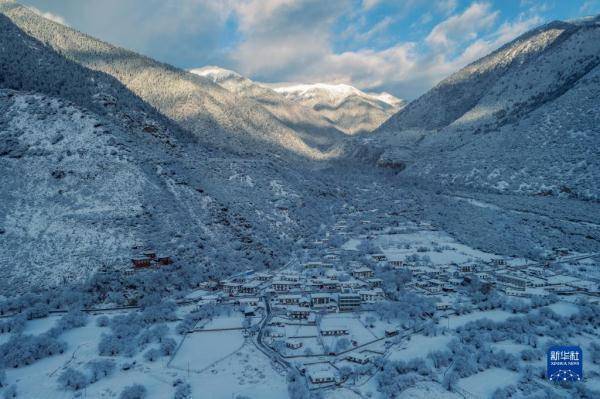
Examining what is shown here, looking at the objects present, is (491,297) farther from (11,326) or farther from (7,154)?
(7,154)

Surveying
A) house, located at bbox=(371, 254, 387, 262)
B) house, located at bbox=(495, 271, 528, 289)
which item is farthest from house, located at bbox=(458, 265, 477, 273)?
house, located at bbox=(371, 254, 387, 262)

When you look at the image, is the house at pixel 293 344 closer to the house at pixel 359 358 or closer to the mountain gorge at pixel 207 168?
the house at pixel 359 358

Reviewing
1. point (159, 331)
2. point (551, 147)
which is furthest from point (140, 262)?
point (551, 147)

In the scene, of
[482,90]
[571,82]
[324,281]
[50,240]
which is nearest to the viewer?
[50,240]

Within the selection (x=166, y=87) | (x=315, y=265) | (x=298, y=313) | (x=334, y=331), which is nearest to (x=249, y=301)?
(x=298, y=313)

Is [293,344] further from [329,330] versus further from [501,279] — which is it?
[501,279]
